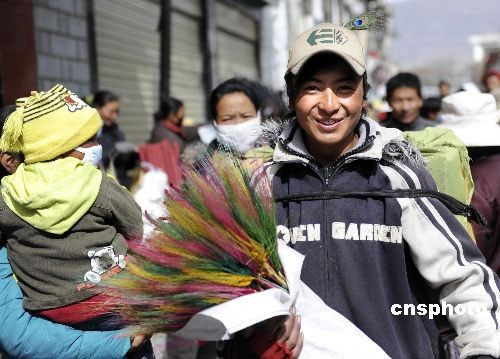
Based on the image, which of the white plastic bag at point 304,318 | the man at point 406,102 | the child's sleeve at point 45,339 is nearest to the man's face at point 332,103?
the white plastic bag at point 304,318

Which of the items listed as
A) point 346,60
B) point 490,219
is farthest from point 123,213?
point 490,219

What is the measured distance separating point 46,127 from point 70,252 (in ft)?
1.38

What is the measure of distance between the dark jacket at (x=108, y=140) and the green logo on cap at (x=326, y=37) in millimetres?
4057

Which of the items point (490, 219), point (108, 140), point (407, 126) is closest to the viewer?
point (490, 219)

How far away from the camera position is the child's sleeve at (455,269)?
1.90m

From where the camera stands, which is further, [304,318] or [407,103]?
[407,103]

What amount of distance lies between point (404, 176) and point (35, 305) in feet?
4.16

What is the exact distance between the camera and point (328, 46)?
6.59ft

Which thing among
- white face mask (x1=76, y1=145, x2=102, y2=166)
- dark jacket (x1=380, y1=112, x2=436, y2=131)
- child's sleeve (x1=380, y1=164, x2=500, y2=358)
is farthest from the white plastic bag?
dark jacket (x1=380, y1=112, x2=436, y2=131)

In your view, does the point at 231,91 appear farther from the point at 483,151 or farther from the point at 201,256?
the point at 201,256

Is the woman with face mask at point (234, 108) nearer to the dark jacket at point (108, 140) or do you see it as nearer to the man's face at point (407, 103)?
the dark jacket at point (108, 140)

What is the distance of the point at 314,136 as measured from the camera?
6.84 feet

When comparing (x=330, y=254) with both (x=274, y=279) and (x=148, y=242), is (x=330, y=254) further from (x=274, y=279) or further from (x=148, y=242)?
(x=148, y=242)

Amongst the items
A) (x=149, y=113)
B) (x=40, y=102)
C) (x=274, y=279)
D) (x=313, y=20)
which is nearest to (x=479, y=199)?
(x=274, y=279)
